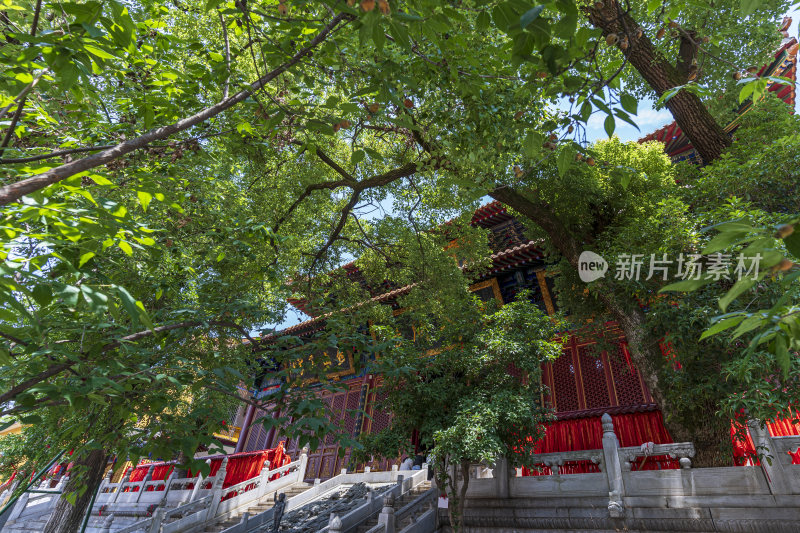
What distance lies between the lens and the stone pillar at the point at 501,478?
5885 millimetres

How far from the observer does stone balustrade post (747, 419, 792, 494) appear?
4133 millimetres

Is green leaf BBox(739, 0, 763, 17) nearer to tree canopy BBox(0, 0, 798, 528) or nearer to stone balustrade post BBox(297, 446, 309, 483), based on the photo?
tree canopy BBox(0, 0, 798, 528)

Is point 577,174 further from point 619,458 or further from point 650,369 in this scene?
point 619,458

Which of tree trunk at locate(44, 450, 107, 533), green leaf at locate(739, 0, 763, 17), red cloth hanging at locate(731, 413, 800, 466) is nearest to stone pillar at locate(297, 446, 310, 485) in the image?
tree trunk at locate(44, 450, 107, 533)

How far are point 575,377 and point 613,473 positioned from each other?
2951mm

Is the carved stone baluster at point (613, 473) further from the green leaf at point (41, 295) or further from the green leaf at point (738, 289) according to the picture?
the green leaf at point (41, 295)

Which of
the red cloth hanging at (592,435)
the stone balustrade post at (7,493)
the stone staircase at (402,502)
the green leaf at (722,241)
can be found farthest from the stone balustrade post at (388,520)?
the stone balustrade post at (7,493)

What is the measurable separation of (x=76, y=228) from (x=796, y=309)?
258 centimetres

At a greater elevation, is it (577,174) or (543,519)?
(577,174)

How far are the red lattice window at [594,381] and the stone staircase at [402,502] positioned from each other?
10.4 ft

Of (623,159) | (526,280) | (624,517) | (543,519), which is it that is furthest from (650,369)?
(526,280)

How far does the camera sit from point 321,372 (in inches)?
136

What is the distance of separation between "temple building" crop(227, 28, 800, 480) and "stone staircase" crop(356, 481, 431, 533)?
1.38 m

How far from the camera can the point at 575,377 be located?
26.0 ft
